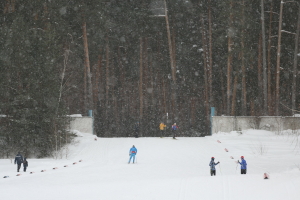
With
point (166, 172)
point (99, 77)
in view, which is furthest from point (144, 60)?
point (166, 172)

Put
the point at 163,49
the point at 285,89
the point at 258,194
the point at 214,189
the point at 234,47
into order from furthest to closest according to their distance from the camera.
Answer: the point at 163,49, the point at 285,89, the point at 234,47, the point at 214,189, the point at 258,194

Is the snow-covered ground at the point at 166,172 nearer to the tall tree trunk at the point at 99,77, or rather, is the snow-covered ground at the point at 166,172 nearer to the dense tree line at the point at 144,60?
the dense tree line at the point at 144,60

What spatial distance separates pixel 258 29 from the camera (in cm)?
3628

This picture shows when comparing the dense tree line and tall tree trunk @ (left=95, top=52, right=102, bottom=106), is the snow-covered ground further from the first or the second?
tall tree trunk @ (left=95, top=52, right=102, bottom=106)

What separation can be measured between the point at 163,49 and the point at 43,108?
24.2 meters

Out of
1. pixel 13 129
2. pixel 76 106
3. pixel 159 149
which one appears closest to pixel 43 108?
pixel 13 129

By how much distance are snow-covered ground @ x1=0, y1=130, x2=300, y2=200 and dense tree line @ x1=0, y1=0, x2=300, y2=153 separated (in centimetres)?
399

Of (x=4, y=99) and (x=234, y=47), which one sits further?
(x=234, y=47)

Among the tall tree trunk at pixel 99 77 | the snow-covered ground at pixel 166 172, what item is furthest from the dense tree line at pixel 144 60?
the snow-covered ground at pixel 166 172

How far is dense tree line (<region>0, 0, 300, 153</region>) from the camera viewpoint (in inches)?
1078

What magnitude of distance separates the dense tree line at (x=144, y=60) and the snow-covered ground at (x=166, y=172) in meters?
3.99

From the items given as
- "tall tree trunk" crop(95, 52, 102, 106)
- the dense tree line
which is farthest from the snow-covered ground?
"tall tree trunk" crop(95, 52, 102, 106)

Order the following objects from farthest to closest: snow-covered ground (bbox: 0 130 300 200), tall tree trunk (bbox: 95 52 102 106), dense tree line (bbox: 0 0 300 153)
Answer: tall tree trunk (bbox: 95 52 102 106), dense tree line (bbox: 0 0 300 153), snow-covered ground (bbox: 0 130 300 200)

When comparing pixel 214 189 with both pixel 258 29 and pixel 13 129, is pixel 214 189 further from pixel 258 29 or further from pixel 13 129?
pixel 258 29
